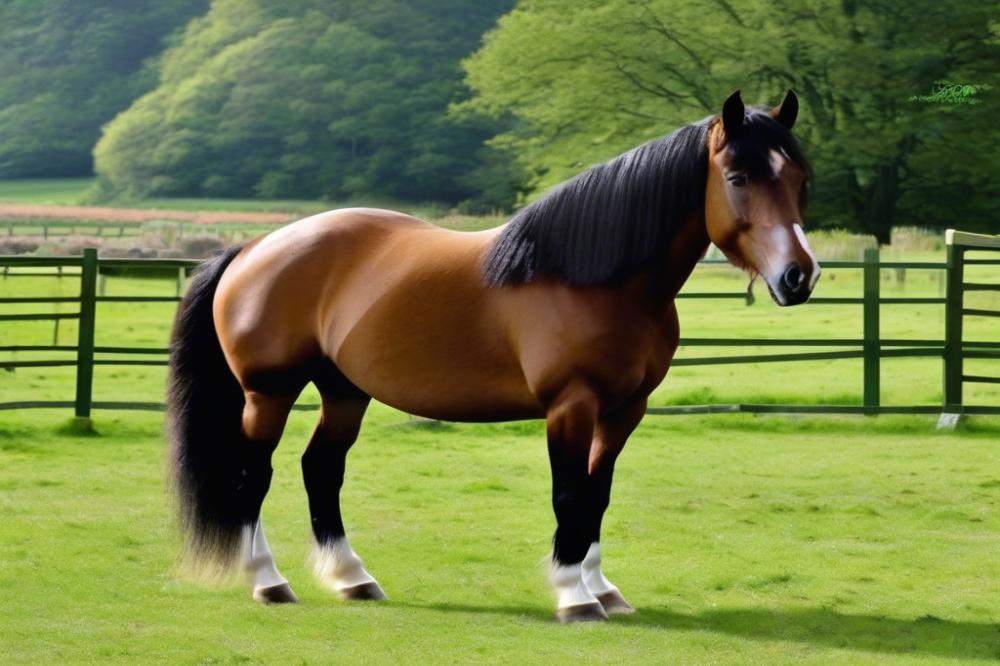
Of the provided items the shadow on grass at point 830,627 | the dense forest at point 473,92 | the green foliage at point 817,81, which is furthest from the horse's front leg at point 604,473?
the green foliage at point 817,81

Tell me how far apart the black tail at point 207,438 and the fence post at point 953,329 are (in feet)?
21.3

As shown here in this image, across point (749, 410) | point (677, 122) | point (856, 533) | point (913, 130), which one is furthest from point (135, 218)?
point (856, 533)

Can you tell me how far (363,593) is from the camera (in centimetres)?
520

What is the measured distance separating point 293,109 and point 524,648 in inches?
2522

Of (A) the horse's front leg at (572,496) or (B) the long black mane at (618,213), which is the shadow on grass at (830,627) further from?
(B) the long black mane at (618,213)

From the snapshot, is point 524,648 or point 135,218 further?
point 135,218

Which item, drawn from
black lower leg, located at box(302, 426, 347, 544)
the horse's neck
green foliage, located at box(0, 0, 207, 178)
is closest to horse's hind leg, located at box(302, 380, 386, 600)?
black lower leg, located at box(302, 426, 347, 544)

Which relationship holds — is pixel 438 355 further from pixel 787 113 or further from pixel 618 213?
pixel 787 113

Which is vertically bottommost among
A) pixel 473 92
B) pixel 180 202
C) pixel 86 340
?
pixel 86 340

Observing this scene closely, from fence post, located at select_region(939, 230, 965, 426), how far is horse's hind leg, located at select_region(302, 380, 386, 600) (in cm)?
620

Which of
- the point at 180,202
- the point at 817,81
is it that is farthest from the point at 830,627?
the point at 180,202

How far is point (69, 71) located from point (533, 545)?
245 feet

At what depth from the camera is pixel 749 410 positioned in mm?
10500

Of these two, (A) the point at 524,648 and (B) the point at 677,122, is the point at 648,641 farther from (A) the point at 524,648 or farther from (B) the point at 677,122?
(B) the point at 677,122
